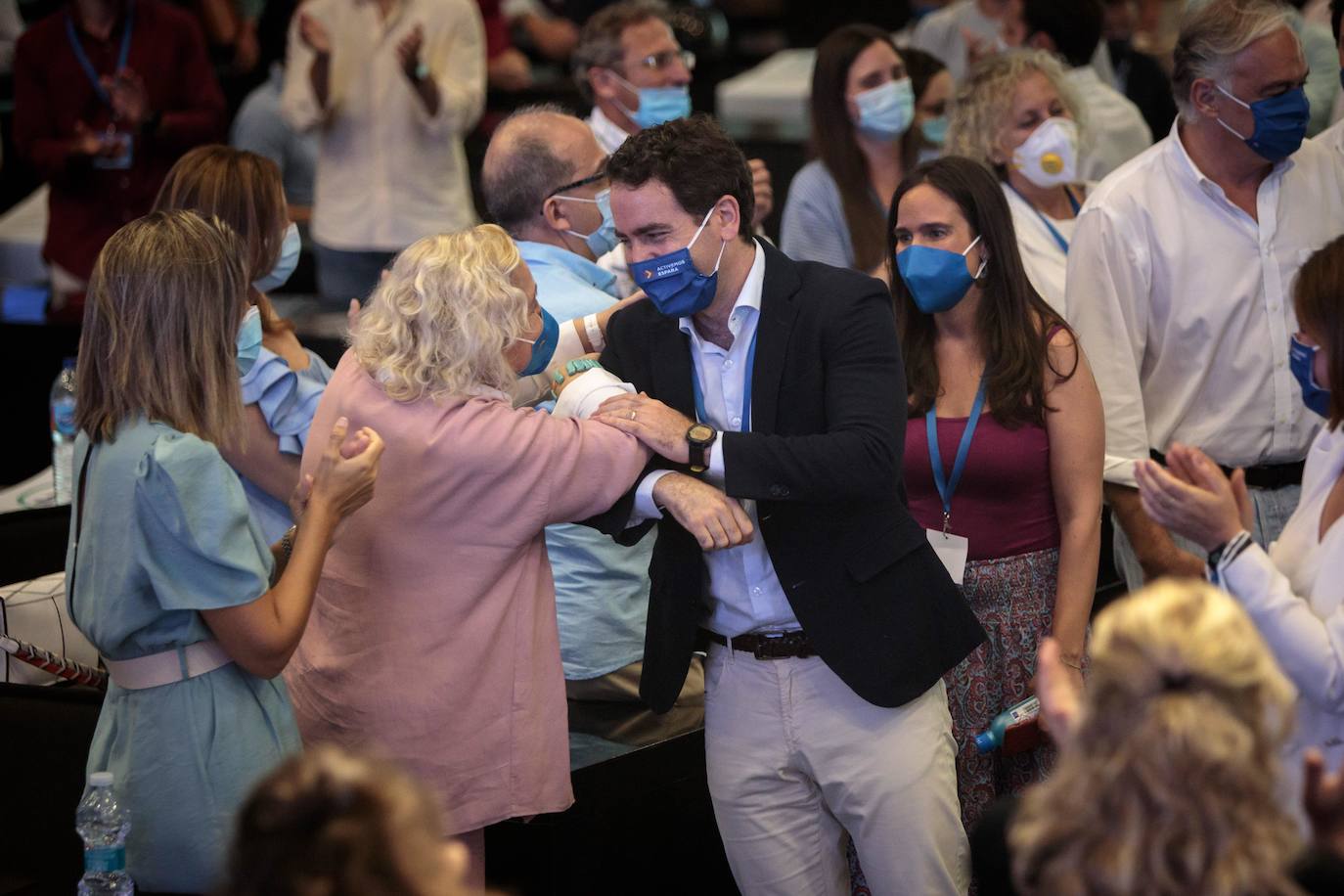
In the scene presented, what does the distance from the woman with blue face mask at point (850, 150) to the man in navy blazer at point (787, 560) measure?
203 cm

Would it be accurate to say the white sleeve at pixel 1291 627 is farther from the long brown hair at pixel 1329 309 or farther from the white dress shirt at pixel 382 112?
the white dress shirt at pixel 382 112

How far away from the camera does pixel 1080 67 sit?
17.9 feet

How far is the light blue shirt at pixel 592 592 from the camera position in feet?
11.4

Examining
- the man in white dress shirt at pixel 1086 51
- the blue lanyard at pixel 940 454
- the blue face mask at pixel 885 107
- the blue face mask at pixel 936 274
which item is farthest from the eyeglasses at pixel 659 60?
the blue lanyard at pixel 940 454

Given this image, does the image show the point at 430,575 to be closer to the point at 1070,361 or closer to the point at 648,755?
the point at 648,755

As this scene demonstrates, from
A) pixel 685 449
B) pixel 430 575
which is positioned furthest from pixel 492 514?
pixel 685 449

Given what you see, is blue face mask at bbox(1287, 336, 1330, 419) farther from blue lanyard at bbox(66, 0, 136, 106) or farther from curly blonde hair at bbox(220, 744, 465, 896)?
blue lanyard at bbox(66, 0, 136, 106)

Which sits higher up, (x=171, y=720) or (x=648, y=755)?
(x=171, y=720)

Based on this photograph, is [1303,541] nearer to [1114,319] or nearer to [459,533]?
[1114,319]

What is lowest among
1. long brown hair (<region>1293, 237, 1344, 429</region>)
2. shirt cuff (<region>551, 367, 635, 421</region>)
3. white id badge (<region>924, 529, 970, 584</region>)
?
white id badge (<region>924, 529, 970, 584</region>)

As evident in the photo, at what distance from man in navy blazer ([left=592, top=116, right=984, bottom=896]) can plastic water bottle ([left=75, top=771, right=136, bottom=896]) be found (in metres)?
0.88

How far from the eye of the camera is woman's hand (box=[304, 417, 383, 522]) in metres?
2.42

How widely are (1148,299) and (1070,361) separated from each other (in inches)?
20.5

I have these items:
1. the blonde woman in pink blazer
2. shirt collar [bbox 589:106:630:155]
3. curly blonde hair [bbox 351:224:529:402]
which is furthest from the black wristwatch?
shirt collar [bbox 589:106:630:155]
